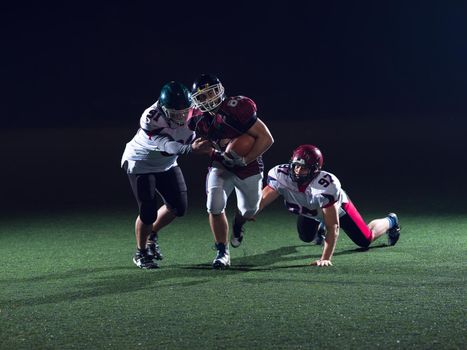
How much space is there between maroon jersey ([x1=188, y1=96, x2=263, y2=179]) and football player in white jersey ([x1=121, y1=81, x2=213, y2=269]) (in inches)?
2.9

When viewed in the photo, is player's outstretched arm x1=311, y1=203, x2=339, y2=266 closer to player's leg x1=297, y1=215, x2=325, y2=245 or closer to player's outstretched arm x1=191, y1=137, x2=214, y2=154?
player's leg x1=297, y1=215, x2=325, y2=245

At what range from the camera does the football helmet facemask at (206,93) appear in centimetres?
613

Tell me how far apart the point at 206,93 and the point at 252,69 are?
13.7 m

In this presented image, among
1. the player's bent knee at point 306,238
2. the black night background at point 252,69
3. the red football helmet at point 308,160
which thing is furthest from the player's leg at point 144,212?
the black night background at point 252,69

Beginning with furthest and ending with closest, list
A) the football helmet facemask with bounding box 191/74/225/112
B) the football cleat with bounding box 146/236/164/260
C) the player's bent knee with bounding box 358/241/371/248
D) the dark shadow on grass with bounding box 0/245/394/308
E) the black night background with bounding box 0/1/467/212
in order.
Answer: the black night background with bounding box 0/1/467/212
the player's bent knee with bounding box 358/241/371/248
the football cleat with bounding box 146/236/164/260
the football helmet facemask with bounding box 191/74/225/112
the dark shadow on grass with bounding box 0/245/394/308

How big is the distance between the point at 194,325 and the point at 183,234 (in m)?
3.04

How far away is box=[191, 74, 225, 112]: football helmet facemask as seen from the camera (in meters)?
6.13

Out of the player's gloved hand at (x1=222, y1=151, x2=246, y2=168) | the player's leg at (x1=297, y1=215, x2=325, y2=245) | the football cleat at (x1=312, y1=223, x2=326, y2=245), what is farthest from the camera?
the football cleat at (x1=312, y1=223, x2=326, y2=245)

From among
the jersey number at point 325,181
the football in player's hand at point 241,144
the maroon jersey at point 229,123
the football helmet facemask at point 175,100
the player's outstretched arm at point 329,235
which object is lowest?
the player's outstretched arm at point 329,235

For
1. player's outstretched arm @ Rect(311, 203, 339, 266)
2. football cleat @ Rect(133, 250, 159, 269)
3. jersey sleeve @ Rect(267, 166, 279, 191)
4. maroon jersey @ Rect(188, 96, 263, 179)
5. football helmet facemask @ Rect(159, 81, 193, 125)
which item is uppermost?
football helmet facemask @ Rect(159, 81, 193, 125)

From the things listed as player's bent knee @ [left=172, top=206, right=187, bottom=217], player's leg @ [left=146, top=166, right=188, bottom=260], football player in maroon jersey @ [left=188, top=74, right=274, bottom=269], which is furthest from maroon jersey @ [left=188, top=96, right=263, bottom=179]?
player's bent knee @ [left=172, top=206, right=187, bottom=217]

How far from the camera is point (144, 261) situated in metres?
6.30

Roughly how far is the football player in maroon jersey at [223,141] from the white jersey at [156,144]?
0.13 metres

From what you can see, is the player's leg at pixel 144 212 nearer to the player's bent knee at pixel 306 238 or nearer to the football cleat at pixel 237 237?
the football cleat at pixel 237 237
